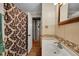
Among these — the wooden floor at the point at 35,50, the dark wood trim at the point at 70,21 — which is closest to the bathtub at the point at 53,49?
the wooden floor at the point at 35,50

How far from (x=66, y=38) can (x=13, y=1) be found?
626 millimetres

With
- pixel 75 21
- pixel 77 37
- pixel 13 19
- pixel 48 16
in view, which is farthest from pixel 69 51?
pixel 13 19

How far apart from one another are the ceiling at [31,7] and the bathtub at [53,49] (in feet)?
0.99

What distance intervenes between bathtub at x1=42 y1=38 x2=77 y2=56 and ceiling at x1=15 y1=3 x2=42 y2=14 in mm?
303

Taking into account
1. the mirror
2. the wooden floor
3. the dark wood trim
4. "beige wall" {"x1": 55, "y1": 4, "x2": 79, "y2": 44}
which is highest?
the mirror

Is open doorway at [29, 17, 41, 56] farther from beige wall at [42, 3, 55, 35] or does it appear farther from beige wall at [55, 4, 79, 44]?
beige wall at [55, 4, 79, 44]

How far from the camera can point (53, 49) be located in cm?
105

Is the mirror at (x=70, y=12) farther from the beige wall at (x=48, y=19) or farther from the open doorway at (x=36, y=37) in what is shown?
the open doorway at (x=36, y=37)

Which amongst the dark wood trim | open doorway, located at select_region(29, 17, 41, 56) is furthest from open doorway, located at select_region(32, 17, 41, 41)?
the dark wood trim

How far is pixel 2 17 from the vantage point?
0.95 m

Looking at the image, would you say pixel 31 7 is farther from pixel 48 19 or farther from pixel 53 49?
pixel 53 49

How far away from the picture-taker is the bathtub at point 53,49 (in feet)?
3.14

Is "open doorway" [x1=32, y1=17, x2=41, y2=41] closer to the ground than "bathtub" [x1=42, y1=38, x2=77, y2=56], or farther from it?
farther from it

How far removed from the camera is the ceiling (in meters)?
0.96
